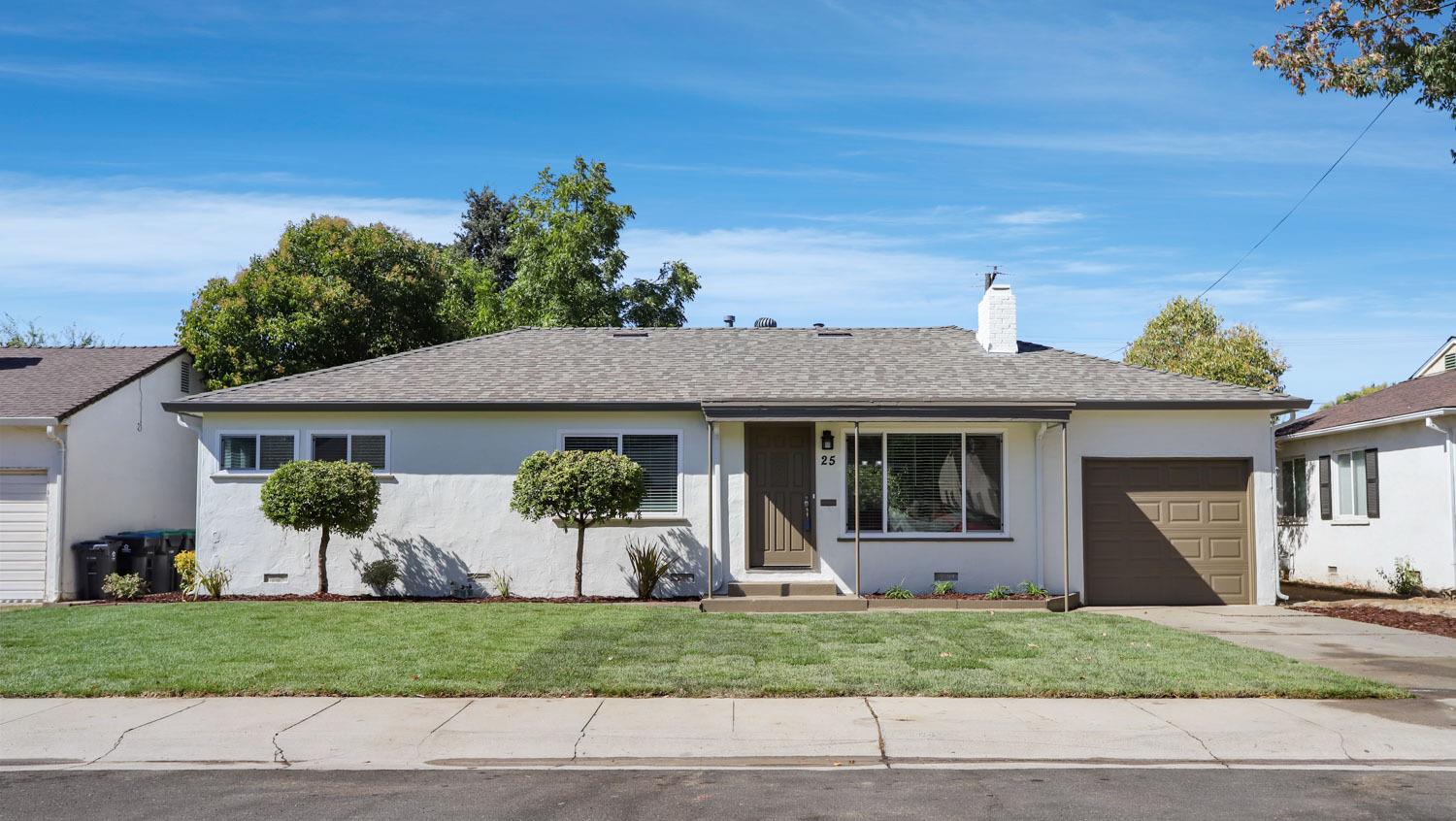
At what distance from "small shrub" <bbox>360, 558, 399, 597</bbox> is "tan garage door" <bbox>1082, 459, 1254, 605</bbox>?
10.3m

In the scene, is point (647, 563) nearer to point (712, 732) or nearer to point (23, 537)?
point (712, 732)

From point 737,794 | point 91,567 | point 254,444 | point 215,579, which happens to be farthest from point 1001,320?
point 91,567

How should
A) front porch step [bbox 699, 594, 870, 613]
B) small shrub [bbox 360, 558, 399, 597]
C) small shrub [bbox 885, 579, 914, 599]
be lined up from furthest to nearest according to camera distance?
small shrub [bbox 360, 558, 399, 597] < small shrub [bbox 885, 579, 914, 599] < front porch step [bbox 699, 594, 870, 613]

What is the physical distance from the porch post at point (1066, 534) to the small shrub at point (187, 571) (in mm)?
12756

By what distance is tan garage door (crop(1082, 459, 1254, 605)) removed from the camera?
17.0m

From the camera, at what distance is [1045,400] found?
16359mm

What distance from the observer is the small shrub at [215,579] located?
55.6ft

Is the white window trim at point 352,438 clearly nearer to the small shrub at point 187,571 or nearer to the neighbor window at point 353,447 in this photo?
the neighbor window at point 353,447

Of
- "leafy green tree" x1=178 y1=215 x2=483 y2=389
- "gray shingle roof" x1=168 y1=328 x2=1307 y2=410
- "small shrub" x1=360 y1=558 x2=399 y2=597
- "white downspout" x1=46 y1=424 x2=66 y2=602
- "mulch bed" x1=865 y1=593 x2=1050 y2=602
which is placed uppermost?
"leafy green tree" x1=178 y1=215 x2=483 y2=389

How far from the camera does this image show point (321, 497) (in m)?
15.8

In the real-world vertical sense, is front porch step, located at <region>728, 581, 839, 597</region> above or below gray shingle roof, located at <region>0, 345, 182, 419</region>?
below

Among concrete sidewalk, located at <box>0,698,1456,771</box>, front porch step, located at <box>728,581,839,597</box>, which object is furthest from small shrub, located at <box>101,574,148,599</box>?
front porch step, located at <box>728,581,839,597</box>

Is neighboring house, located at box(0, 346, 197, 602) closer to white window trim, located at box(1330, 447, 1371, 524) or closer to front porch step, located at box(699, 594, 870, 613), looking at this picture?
front porch step, located at box(699, 594, 870, 613)

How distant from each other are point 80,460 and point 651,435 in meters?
9.19
